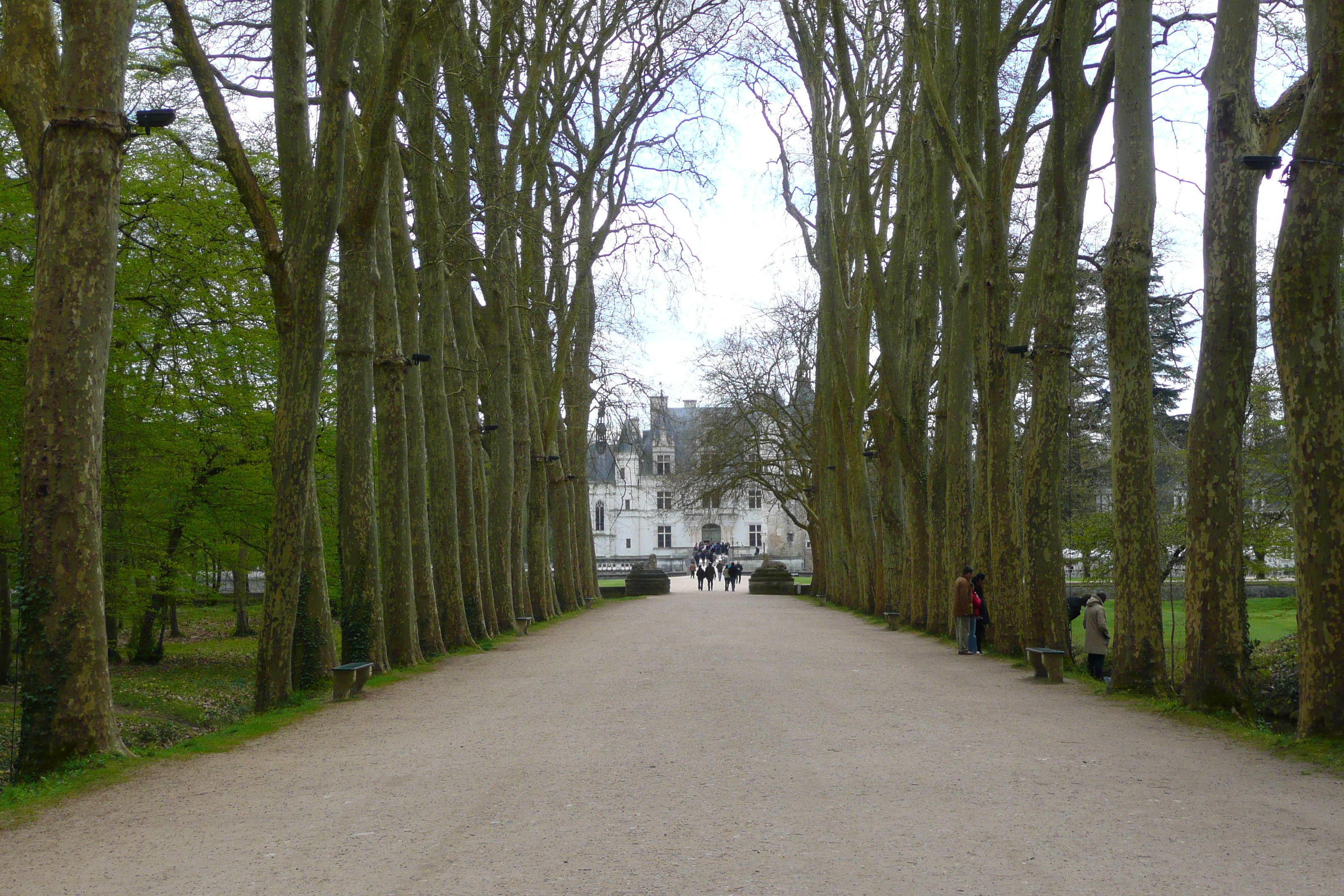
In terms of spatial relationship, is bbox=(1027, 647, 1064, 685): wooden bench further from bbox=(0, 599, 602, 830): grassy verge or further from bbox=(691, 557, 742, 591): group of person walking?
bbox=(691, 557, 742, 591): group of person walking

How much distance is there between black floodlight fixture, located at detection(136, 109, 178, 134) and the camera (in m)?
8.76

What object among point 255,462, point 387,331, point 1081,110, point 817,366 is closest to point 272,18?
point 387,331

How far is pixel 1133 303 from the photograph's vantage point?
A: 454 inches

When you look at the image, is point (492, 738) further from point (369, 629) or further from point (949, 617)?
point (949, 617)

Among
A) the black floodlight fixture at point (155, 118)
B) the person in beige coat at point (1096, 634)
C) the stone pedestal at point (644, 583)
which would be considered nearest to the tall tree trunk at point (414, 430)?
the black floodlight fixture at point (155, 118)

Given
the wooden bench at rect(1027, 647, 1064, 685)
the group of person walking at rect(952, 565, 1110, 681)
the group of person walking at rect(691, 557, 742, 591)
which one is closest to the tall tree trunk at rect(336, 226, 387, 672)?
the wooden bench at rect(1027, 647, 1064, 685)

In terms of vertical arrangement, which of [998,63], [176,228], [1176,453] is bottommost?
[1176,453]

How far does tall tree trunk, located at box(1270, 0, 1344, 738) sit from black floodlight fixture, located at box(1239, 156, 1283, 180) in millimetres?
185

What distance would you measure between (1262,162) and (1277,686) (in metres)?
7.31

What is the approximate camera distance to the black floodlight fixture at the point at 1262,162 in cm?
867

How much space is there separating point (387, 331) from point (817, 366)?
2229 cm

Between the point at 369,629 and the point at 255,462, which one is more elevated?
the point at 255,462

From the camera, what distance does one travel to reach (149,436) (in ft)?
61.4

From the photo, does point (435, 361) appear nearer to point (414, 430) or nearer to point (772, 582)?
point (414, 430)
